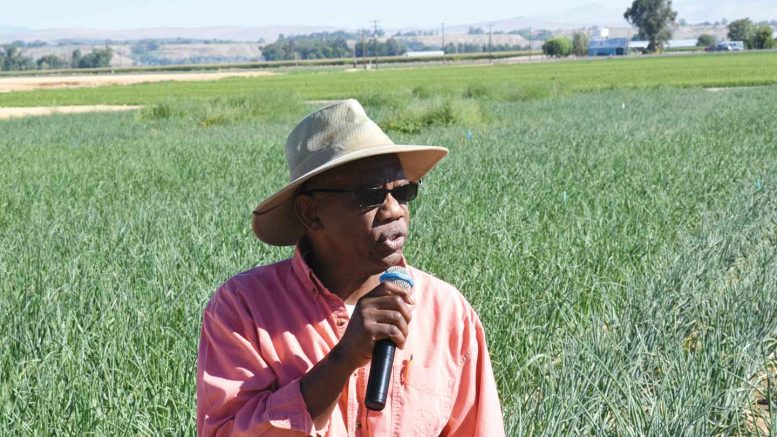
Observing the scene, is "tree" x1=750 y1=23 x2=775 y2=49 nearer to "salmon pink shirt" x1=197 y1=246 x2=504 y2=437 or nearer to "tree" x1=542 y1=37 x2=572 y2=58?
"tree" x1=542 y1=37 x2=572 y2=58

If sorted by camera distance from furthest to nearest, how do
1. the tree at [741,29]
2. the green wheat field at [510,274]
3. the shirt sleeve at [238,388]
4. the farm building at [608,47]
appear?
the tree at [741,29] → the farm building at [608,47] → the green wheat field at [510,274] → the shirt sleeve at [238,388]

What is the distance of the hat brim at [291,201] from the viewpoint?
1.78 m

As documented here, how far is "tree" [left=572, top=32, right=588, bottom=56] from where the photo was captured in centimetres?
13114

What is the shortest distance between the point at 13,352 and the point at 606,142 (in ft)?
30.3

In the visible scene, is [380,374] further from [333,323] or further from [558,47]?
[558,47]

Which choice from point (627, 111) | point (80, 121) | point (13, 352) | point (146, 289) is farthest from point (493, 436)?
point (80, 121)

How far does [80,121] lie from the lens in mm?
22875

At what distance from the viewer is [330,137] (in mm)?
1787

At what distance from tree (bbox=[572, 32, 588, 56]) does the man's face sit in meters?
132

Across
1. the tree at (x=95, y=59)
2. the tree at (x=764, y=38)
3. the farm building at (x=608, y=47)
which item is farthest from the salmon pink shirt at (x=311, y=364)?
the tree at (x=95, y=59)

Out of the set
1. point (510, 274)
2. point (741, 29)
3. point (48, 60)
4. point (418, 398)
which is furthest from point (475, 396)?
point (48, 60)

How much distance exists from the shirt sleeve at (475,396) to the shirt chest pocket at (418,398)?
0.16ft

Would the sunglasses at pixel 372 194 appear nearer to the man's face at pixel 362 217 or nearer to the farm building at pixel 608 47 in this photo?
the man's face at pixel 362 217

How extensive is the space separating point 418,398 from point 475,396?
121 millimetres
